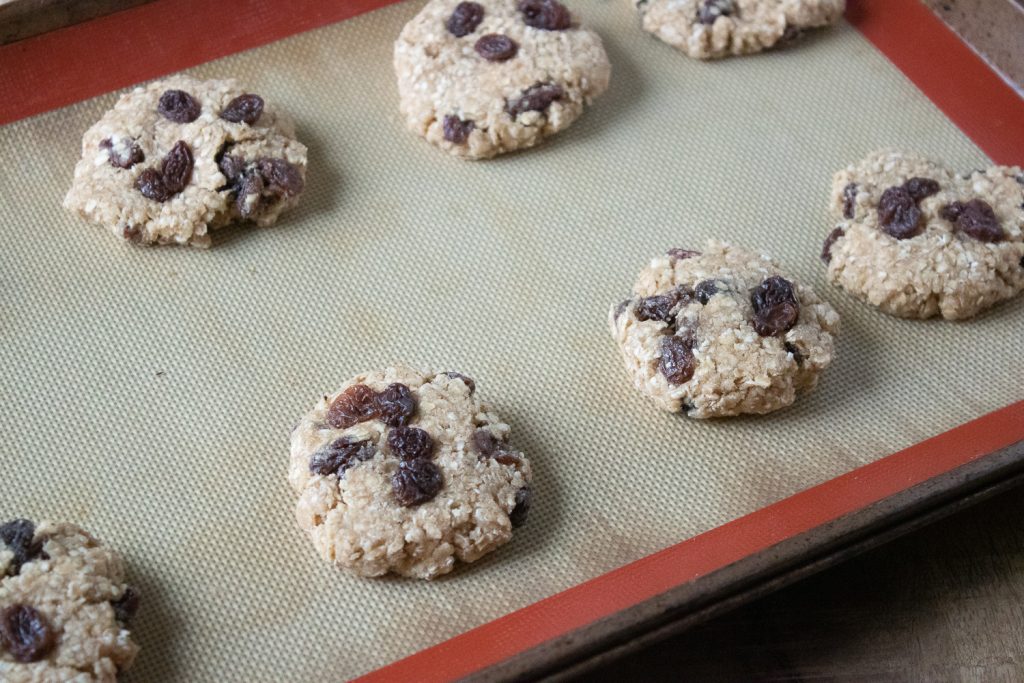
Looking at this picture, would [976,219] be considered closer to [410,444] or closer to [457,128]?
[457,128]

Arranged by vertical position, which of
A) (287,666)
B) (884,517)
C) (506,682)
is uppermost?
(884,517)

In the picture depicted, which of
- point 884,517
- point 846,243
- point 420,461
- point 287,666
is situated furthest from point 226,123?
point 884,517

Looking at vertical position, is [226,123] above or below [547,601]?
above

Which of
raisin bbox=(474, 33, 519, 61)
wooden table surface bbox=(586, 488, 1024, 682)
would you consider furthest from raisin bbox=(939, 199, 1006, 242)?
raisin bbox=(474, 33, 519, 61)

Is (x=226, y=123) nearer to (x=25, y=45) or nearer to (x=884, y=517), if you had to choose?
(x=25, y=45)

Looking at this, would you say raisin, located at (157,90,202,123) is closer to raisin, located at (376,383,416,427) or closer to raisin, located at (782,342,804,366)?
raisin, located at (376,383,416,427)

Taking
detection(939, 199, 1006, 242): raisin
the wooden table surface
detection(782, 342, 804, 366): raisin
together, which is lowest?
the wooden table surface
